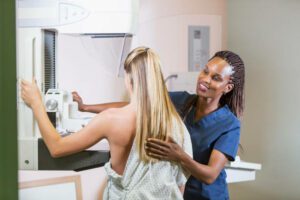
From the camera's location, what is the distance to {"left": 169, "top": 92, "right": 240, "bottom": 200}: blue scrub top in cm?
132

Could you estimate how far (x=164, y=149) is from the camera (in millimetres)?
1208

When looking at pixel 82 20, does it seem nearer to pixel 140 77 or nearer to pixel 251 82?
pixel 140 77

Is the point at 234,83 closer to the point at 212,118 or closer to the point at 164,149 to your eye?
the point at 212,118

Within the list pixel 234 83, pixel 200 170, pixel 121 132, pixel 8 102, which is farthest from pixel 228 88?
pixel 8 102

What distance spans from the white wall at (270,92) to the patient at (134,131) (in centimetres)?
52

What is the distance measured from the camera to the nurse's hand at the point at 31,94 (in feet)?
3.52

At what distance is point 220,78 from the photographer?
4.27 feet

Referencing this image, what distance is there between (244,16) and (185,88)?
49 cm

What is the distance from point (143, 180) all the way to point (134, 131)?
6.7 inches

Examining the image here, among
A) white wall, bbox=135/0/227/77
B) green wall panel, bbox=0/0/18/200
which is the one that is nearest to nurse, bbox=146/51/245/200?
white wall, bbox=135/0/227/77

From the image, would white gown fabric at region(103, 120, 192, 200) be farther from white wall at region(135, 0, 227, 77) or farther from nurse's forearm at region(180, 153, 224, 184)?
white wall at region(135, 0, 227, 77)

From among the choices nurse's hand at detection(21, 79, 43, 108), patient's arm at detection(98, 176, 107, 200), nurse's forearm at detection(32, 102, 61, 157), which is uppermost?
nurse's hand at detection(21, 79, 43, 108)

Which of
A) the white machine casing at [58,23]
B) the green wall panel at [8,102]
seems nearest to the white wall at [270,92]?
the white machine casing at [58,23]

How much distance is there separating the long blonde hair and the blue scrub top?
0.43 feet
